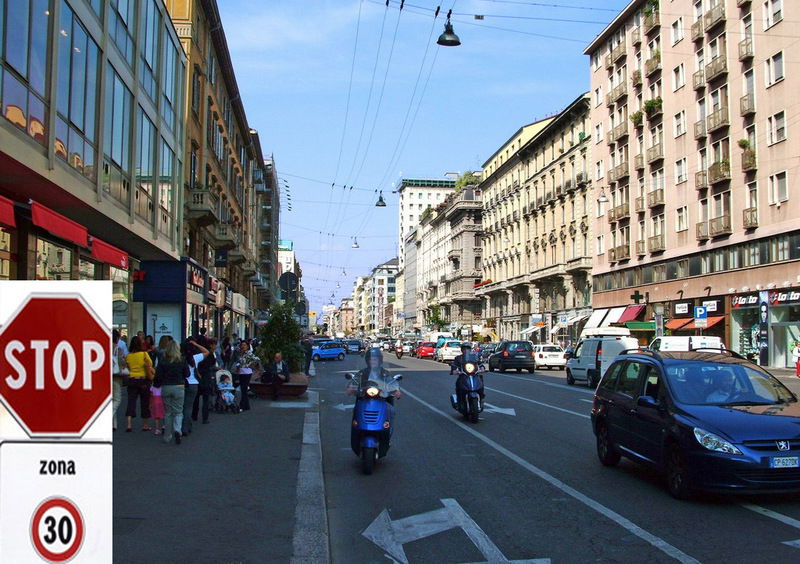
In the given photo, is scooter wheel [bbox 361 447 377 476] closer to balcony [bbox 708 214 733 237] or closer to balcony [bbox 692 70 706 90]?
balcony [bbox 708 214 733 237]

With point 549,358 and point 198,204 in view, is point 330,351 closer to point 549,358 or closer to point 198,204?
point 549,358

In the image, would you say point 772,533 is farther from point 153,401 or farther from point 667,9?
point 667,9

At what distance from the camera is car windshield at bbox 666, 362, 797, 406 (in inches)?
338

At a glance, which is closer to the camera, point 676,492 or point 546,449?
point 676,492

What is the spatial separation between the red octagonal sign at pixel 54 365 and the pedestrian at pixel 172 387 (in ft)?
30.0

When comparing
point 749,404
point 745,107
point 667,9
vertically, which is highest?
point 667,9

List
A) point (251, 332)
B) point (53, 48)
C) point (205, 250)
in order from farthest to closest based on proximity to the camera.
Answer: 1. point (251, 332)
2. point (205, 250)
3. point (53, 48)

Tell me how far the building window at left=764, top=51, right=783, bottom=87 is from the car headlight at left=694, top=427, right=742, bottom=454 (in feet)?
111

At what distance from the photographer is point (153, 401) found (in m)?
13.3

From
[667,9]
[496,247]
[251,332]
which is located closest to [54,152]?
[667,9]

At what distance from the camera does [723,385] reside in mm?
Answer: 8805

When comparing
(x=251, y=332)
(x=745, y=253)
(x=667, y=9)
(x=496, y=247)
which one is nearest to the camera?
(x=745, y=253)

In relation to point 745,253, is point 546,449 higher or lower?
lower

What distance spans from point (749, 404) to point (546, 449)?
4202mm
